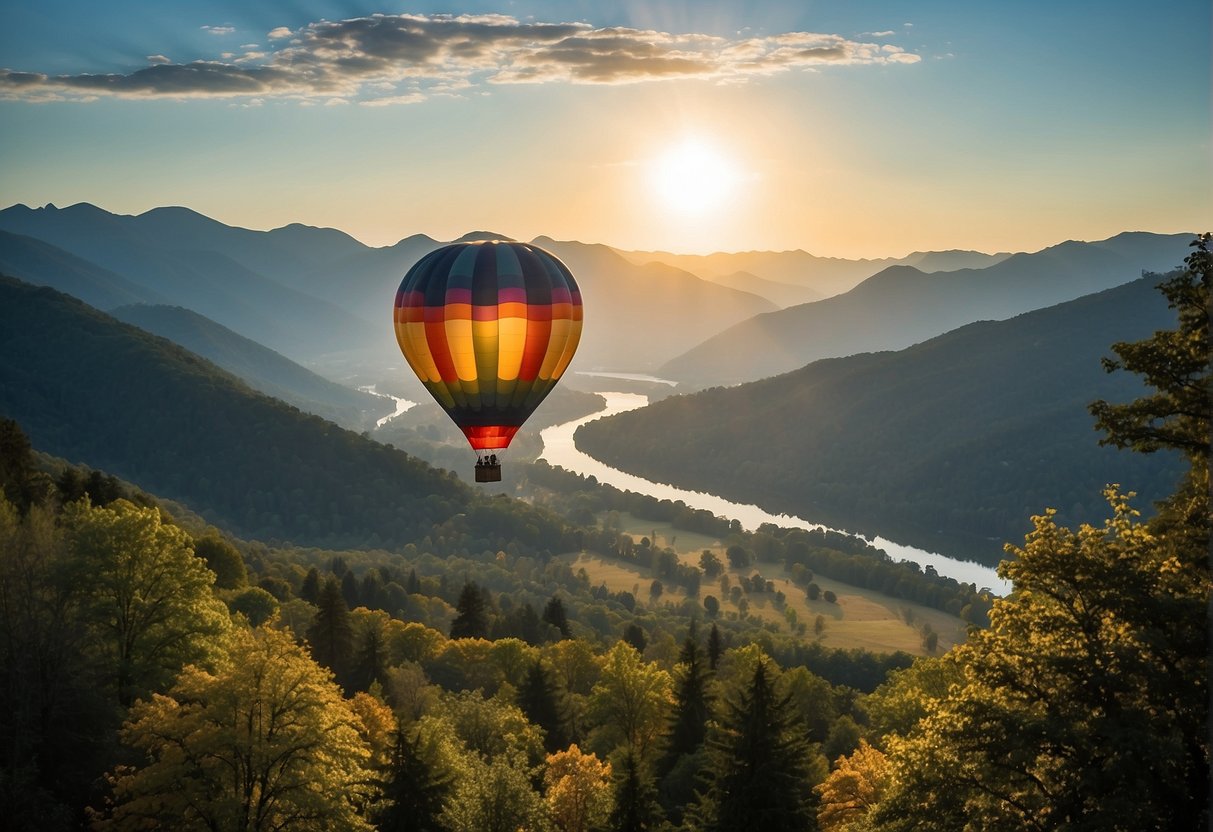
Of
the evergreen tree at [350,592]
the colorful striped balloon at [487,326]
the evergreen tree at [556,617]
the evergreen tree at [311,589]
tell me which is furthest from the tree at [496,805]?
the evergreen tree at [350,592]

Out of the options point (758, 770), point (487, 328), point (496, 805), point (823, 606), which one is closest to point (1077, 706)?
point (758, 770)

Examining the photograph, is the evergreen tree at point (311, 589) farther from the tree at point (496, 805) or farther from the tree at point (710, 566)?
the tree at point (710, 566)

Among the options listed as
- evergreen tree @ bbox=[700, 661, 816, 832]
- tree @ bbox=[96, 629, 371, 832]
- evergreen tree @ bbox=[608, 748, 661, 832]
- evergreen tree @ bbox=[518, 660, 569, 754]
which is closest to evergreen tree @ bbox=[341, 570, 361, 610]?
evergreen tree @ bbox=[518, 660, 569, 754]

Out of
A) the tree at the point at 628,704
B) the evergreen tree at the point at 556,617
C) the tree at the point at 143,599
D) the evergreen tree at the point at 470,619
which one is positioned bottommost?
the evergreen tree at the point at 556,617

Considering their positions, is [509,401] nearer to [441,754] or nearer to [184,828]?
[441,754]

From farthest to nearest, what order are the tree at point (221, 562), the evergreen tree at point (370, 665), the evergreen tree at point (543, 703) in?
the tree at point (221, 562) → the evergreen tree at point (370, 665) → the evergreen tree at point (543, 703)

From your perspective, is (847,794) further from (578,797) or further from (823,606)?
(823,606)
